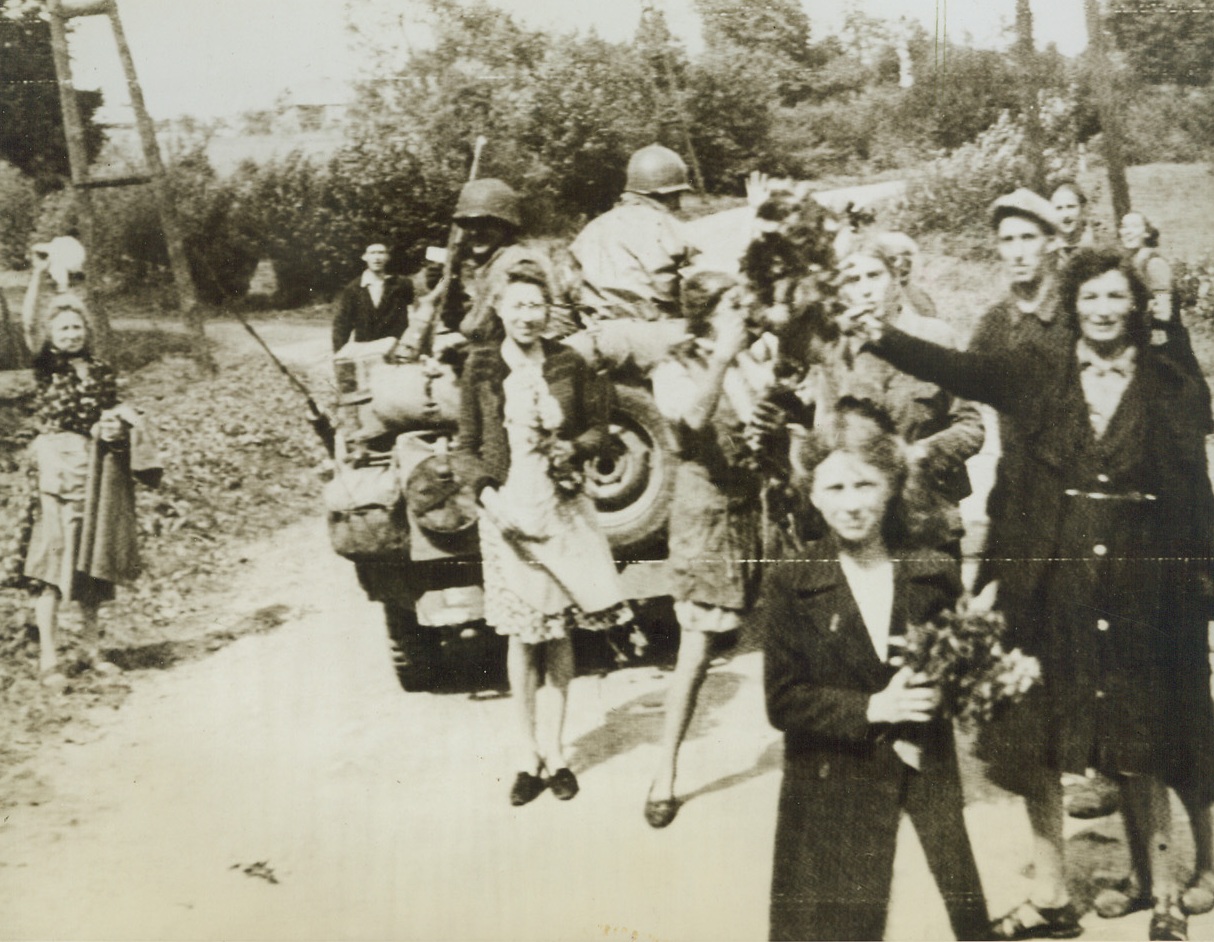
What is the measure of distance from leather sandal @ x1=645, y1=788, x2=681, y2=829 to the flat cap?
2.60 meters

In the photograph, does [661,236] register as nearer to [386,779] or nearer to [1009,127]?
[1009,127]

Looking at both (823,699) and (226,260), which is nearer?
(823,699)

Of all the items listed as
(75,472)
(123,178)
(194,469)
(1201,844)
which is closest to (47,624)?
(75,472)

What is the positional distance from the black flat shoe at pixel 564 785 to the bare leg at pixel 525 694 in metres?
0.08

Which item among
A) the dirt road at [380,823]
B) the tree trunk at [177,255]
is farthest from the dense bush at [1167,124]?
the tree trunk at [177,255]

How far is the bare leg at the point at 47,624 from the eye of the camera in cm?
469

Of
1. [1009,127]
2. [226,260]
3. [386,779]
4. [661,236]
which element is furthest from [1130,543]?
[226,260]

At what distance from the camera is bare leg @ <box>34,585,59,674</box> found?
4691 mm

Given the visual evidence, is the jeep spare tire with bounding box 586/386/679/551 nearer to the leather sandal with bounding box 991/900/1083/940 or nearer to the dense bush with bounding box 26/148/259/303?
the dense bush with bounding box 26/148/259/303

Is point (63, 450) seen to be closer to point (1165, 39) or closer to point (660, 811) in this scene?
point (660, 811)

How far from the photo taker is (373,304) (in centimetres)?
455

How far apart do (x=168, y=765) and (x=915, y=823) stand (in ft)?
9.56

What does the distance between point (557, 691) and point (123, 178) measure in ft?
8.87

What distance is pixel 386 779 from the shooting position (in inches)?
178
